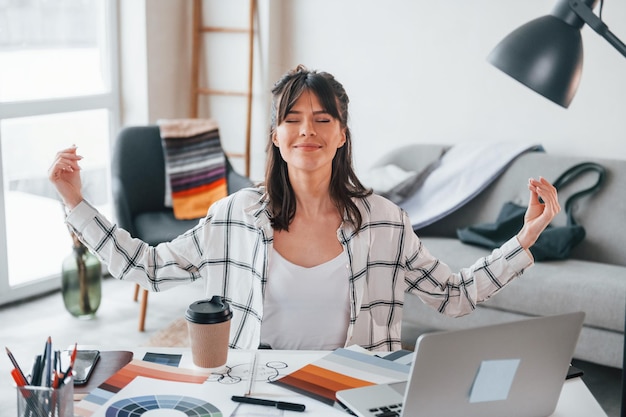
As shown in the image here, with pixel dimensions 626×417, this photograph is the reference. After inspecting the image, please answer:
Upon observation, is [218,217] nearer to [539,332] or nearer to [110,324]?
[539,332]

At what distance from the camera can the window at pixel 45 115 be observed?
3.66 m

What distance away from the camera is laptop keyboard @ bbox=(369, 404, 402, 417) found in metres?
1.24

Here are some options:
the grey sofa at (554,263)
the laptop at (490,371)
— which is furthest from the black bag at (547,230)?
the laptop at (490,371)

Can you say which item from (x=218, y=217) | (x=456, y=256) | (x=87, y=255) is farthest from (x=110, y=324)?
(x=218, y=217)

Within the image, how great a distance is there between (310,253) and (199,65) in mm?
2949

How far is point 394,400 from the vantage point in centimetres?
129

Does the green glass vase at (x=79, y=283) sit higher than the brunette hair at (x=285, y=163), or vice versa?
the brunette hair at (x=285, y=163)

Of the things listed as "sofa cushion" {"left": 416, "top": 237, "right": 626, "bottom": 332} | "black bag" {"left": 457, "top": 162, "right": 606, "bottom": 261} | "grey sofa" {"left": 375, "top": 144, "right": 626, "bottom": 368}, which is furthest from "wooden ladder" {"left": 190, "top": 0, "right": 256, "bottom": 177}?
"sofa cushion" {"left": 416, "top": 237, "right": 626, "bottom": 332}

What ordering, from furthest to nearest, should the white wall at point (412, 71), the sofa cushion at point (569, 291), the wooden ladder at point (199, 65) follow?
1. the wooden ladder at point (199, 65)
2. the white wall at point (412, 71)
3. the sofa cushion at point (569, 291)

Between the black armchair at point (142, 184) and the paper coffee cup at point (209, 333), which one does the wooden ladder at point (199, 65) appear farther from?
the paper coffee cup at point (209, 333)

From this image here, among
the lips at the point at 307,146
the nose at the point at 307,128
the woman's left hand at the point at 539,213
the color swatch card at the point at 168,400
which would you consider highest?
the nose at the point at 307,128

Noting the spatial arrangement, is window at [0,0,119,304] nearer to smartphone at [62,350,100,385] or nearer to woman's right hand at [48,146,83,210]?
woman's right hand at [48,146,83,210]

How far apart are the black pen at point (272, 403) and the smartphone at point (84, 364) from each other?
0.27 metres

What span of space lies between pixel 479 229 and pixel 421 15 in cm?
121
